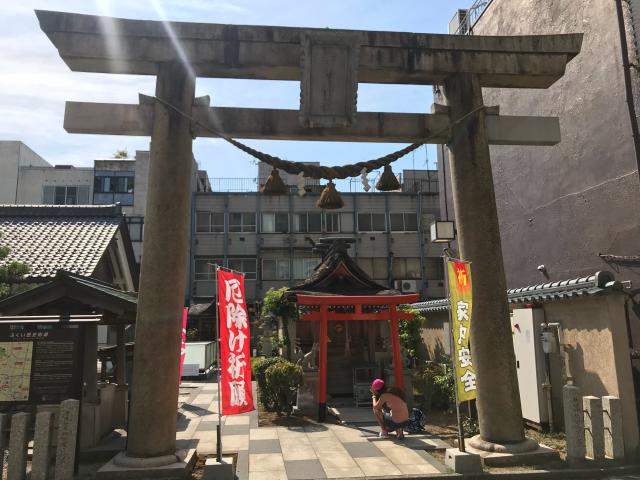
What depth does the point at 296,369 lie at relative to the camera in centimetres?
1254

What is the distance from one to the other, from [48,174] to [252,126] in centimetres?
3801

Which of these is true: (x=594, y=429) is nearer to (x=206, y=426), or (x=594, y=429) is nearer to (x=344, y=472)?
(x=344, y=472)

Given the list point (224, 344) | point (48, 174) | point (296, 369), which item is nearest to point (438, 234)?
point (296, 369)

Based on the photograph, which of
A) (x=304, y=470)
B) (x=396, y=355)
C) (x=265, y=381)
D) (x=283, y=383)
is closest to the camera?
(x=304, y=470)

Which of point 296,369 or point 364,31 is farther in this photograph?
point 296,369

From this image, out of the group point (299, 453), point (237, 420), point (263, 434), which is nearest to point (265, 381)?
point (237, 420)

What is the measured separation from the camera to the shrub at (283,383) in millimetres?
12406

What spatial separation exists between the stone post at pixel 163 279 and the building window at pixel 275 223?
3067 cm

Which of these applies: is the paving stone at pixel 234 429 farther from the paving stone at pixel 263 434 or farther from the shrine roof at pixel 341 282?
the shrine roof at pixel 341 282

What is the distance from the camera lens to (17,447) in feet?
23.5

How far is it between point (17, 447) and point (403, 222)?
35.0m

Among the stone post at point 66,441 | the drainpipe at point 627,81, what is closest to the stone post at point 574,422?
the drainpipe at point 627,81

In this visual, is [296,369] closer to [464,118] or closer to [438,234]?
[438,234]

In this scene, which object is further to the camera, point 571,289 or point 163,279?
point 571,289
